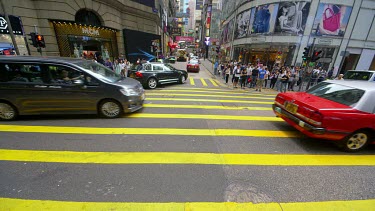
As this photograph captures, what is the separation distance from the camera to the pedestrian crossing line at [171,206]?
222cm

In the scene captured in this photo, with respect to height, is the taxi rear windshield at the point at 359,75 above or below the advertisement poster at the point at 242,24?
below

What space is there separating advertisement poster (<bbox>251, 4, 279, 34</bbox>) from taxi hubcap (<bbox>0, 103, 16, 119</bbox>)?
26.1 m

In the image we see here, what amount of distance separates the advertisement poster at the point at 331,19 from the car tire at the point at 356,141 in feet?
74.1

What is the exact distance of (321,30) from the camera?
67.6 ft

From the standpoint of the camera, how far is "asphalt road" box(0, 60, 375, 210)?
244 centimetres

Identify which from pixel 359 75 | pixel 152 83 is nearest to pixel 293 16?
pixel 359 75

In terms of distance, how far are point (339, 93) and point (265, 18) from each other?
22.9 m

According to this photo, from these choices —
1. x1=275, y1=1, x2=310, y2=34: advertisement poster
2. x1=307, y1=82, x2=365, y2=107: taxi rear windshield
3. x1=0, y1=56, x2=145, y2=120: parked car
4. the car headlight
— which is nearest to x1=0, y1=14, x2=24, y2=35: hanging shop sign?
x1=0, y1=56, x2=145, y2=120: parked car

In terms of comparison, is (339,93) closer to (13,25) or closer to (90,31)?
(13,25)

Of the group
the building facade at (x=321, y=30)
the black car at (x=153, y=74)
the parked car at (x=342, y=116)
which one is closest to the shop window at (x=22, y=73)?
the black car at (x=153, y=74)

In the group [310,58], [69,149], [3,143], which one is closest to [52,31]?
[3,143]

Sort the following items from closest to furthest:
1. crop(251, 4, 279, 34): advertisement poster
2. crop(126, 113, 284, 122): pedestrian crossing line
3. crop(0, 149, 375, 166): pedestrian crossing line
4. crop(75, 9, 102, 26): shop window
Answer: crop(0, 149, 375, 166): pedestrian crossing line, crop(126, 113, 284, 122): pedestrian crossing line, crop(75, 9, 102, 26): shop window, crop(251, 4, 279, 34): advertisement poster

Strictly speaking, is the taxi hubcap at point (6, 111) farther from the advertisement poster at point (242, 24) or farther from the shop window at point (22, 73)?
the advertisement poster at point (242, 24)

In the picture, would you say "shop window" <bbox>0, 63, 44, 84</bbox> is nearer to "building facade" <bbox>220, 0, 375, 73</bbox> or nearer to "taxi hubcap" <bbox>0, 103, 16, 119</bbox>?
"taxi hubcap" <bbox>0, 103, 16, 119</bbox>
